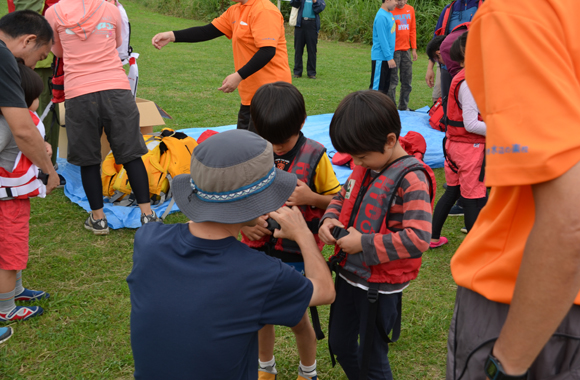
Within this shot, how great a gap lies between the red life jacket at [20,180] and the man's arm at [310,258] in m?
1.89

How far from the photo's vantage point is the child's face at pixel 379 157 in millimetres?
1979

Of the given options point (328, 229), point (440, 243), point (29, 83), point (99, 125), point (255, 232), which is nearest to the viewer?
point (328, 229)

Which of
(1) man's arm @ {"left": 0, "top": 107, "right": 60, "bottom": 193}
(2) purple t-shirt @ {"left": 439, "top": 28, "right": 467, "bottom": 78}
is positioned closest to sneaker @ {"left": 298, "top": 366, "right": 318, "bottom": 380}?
(1) man's arm @ {"left": 0, "top": 107, "right": 60, "bottom": 193}

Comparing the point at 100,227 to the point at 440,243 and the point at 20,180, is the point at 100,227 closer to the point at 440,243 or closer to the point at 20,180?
the point at 20,180

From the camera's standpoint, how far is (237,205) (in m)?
1.52

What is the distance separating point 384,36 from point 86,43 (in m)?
5.26

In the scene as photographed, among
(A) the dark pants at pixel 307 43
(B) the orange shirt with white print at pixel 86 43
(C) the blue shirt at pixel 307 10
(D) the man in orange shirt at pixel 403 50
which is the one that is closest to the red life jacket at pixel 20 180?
(B) the orange shirt with white print at pixel 86 43

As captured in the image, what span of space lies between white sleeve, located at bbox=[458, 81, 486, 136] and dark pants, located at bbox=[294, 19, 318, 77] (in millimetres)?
8061

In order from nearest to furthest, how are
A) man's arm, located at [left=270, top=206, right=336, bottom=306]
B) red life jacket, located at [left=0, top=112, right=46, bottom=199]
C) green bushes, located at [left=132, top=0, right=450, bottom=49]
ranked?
1. man's arm, located at [left=270, top=206, right=336, bottom=306]
2. red life jacket, located at [left=0, top=112, right=46, bottom=199]
3. green bushes, located at [left=132, top=0, right=450, bottom=49]

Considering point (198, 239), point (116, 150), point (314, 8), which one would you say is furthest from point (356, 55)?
point (198, 239)

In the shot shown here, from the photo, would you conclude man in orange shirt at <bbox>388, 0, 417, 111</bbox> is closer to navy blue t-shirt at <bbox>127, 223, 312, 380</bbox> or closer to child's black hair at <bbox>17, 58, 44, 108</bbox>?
child's black hair at <bbox>17, 58, 44, 108</bbox>

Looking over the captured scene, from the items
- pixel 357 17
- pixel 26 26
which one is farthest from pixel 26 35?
pixel 357 17

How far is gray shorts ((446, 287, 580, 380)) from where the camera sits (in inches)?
38.7

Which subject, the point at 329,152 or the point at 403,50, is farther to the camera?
the point at 403,50
